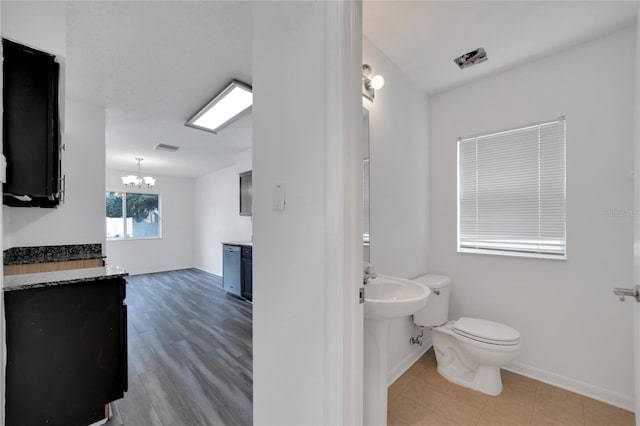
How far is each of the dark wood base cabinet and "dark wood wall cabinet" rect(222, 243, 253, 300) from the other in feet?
7.44

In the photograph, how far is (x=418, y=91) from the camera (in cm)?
242

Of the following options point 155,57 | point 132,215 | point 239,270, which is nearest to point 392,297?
point 155,57

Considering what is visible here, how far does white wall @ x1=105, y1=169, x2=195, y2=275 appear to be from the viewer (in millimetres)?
5781

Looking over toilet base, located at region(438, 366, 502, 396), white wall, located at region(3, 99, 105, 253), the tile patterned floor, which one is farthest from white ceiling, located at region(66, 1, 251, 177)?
toilet base, located at region(438, 366, 502, 396)

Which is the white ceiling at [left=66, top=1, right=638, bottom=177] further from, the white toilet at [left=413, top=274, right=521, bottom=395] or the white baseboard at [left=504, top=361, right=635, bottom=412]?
the white baseboard at [left=504, top=361, right=635, bottom=412]

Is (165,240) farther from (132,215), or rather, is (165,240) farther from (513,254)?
(513,254)

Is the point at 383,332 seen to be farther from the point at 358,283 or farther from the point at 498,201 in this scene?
the point at 498,201

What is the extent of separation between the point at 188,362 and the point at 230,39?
8.48 feet

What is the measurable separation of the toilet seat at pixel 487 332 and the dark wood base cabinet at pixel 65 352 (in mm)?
2329

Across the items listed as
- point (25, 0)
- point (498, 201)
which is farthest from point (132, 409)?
point (498, 201)

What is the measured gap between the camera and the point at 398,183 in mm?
2139

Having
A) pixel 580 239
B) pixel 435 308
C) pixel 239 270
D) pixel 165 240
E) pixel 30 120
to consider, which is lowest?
pixel 239 270

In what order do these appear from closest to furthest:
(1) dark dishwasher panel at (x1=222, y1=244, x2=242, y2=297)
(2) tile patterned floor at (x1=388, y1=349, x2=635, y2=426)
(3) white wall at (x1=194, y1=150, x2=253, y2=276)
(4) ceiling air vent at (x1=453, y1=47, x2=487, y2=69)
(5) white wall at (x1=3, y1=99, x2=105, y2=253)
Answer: (2) tile patterned floor at (x1=388, y1=349, x2=635, y2=426) → (4) ceiling air vent at (x1=453, y1=47, x2=487, y2=69) → (5) white wall at (x1=3, y1=99, x2=105, y2=253) → (1) dark dishwasher panel at (x1=222, y1=244, x2=242, y2=297) → (3) white wall at (x1=194, y1=150, x2=253, y2=276)

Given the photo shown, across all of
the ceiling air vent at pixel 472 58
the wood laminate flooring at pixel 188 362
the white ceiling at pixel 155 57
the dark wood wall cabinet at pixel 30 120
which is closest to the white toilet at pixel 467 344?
the wood laminate flooring at pixel 188 362
